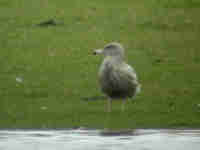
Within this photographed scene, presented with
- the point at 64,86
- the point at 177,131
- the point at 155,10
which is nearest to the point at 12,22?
the point at 155,10

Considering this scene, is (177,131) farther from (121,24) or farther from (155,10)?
(155,10)

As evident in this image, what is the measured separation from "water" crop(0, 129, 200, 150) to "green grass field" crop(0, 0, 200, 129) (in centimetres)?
77

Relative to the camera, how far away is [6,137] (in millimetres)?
13664

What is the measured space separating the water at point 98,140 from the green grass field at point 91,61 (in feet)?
2.54

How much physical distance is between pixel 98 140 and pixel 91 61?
7485mm

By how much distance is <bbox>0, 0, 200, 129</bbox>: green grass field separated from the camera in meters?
15.8

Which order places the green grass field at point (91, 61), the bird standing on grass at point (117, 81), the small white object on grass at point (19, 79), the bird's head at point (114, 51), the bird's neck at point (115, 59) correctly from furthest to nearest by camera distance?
1. the small white object on grass at point (19, 79)
2. the bird's head at point (114, 51)
3. the bird's neck at point (115, 59)
4. the bird standing on grass at point (117, 81)
5. the green grass field at point (91, 61)

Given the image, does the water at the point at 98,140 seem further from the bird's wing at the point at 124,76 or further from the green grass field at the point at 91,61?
the bird's wing at the point at 124,76

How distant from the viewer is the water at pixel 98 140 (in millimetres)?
12711

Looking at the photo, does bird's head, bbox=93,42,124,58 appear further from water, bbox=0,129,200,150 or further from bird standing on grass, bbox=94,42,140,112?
water, bbox=0,129,200,150

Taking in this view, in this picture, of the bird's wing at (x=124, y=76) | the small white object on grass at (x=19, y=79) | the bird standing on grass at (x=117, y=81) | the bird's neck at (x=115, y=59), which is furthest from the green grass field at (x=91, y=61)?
the bird's neck at (x=115, y=59)

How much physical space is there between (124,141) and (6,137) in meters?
1.70

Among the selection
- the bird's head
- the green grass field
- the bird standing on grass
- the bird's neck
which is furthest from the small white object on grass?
the bird standing on grass

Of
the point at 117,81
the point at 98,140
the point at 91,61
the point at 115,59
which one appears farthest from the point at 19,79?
the point at 98,140
